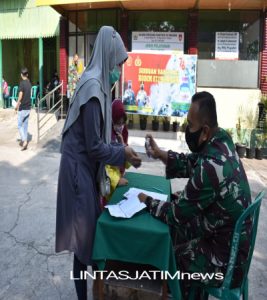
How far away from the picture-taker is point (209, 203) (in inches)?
74.8

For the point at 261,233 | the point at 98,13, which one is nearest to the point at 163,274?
the point at 261,233

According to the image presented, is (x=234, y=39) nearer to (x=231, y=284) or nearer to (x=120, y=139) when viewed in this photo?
(x=120, y=139)

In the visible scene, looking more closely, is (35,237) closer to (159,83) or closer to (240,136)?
(159,83)

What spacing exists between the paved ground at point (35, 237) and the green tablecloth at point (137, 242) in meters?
0.29

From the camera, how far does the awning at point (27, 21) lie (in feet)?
39.3

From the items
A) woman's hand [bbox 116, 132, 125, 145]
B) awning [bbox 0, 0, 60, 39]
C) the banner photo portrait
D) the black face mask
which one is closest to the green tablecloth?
the black face mask

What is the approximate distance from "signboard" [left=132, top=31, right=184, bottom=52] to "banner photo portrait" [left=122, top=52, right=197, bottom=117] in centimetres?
175

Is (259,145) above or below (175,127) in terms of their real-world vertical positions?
below

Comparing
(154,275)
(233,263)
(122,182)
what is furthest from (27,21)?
(233,263)

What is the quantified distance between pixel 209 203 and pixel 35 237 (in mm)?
2353

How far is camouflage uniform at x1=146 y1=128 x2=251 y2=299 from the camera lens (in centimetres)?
188

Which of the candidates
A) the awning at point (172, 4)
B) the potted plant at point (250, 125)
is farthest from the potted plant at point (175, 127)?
the awning at point (172, 4)

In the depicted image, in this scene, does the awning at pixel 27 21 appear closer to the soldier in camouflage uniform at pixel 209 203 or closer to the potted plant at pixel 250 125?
the potted plant at pixel 250 125

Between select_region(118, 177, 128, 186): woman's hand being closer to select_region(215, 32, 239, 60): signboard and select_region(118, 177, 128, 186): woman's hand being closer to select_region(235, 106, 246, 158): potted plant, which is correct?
select_region(235, 106, 246, 158): potted plant
